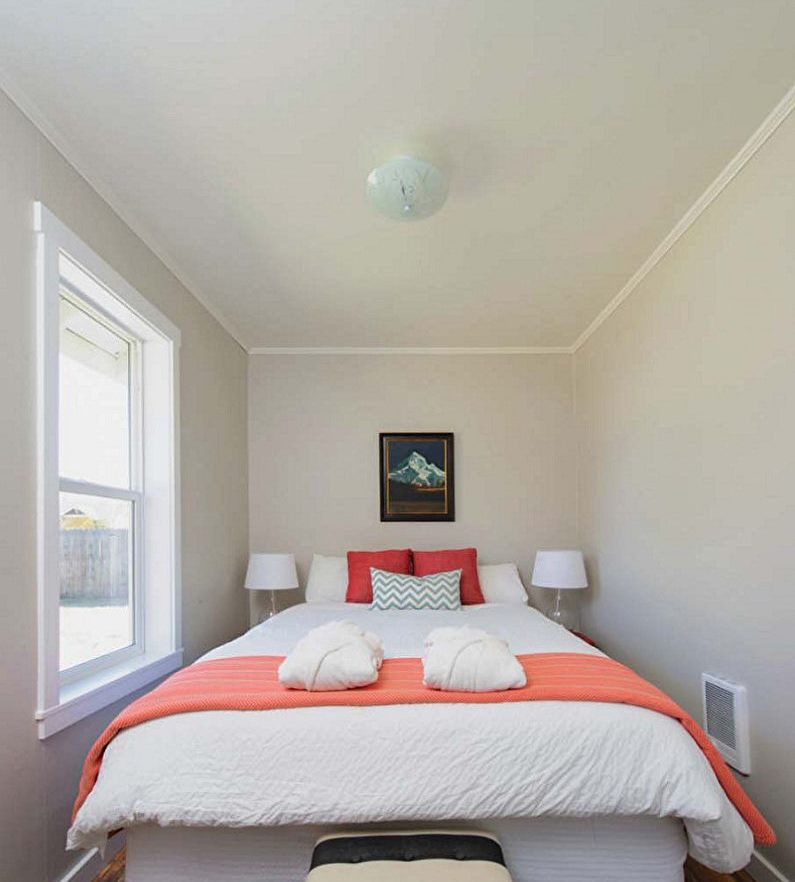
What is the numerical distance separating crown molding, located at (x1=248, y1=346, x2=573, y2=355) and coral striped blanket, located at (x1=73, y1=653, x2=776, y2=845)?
2951mm

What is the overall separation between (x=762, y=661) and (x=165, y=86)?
256cm

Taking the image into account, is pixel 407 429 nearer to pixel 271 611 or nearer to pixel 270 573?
pixel 270 573

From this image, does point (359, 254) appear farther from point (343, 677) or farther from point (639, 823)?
point (639, 823)

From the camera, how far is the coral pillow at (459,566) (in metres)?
4.11

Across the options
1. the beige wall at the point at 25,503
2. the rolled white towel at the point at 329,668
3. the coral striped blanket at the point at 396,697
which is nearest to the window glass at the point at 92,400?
the beige wall at the point at 25,503

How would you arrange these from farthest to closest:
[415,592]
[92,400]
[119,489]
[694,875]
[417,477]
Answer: [417,477] → [415,592] → [119,489] → [92,400] → [694,875]

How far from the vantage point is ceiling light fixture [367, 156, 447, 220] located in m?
2.27

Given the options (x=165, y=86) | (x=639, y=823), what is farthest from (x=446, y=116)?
(x=639, y=823)

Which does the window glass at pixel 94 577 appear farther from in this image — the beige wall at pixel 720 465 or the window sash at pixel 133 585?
the beige wall at pixel 720 465

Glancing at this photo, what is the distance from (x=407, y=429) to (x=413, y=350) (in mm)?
556

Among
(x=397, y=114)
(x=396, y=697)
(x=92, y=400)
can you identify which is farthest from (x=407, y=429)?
(x=396, y=697)

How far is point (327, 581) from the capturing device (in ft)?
14.1

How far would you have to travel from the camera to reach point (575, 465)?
472 cm

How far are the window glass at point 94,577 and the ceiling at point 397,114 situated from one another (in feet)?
3.89
